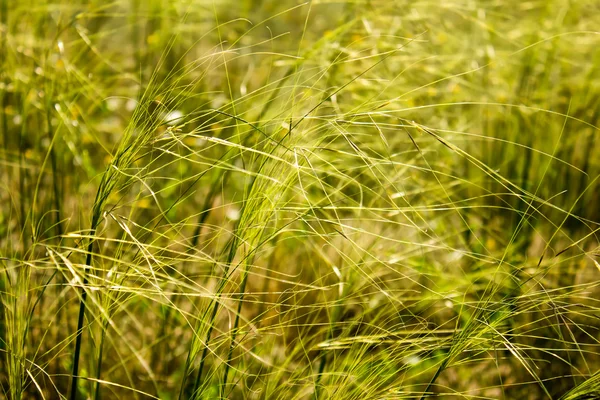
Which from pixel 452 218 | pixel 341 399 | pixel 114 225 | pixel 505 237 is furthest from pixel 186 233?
pixel 341 399

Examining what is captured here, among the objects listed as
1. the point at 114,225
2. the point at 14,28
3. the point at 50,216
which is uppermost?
the point at 14,28

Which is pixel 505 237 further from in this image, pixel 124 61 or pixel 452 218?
pixel 124 61

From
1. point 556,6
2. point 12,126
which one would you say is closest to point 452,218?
point 556,6

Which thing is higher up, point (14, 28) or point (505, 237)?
point (14, 28)

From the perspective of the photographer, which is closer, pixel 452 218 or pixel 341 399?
pixel 341 399

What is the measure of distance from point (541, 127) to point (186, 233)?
103 centimetres

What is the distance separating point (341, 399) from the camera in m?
0.90

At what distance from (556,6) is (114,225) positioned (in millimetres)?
1400

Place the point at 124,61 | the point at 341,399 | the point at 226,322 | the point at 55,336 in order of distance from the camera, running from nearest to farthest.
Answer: the point at 341,399 < the point at 55,336 < the point at 226,322 < the point at 124,61

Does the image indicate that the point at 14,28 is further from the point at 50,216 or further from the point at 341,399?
the point at 341,399

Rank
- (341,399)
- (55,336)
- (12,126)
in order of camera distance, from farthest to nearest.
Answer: (12,126) < (55,336) < (341,399)

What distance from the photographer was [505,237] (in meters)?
1.63

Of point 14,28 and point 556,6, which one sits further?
point 556,6

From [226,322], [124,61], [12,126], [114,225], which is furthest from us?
[124,61]
